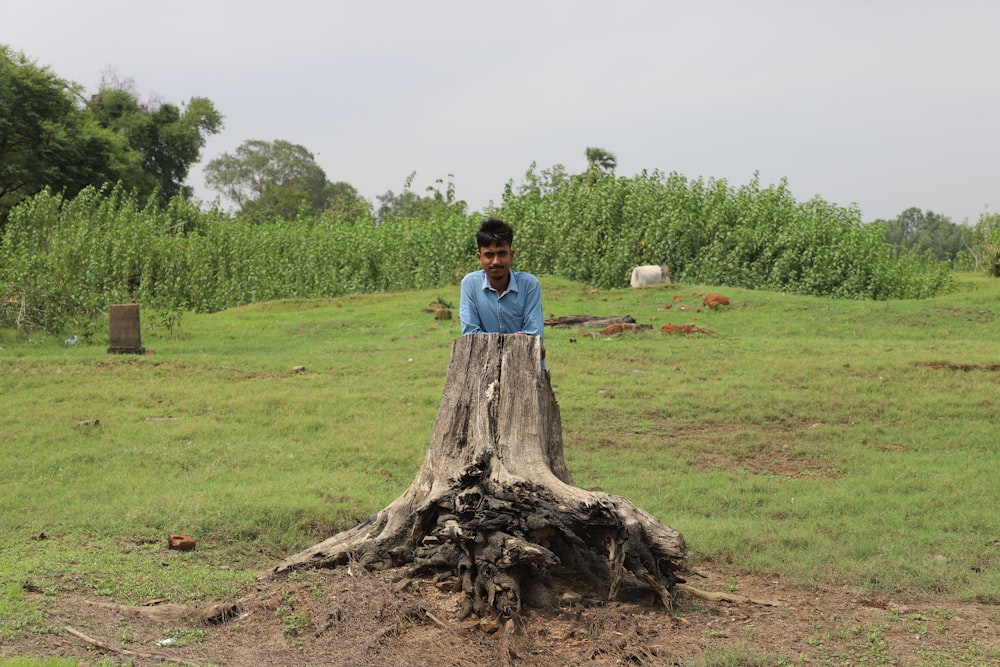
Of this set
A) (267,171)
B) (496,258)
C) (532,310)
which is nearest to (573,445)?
(532,310)

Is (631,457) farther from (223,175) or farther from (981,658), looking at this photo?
(223,175)

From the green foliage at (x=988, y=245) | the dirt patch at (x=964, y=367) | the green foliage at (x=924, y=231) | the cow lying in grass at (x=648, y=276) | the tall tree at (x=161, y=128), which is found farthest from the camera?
the green foliage at (x=924, y=231)

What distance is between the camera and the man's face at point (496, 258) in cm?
470

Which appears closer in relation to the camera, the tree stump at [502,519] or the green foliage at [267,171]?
the tree stump at [502,519]

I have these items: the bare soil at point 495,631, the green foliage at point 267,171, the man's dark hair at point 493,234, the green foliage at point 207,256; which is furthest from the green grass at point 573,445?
the green foliage at point 267,171

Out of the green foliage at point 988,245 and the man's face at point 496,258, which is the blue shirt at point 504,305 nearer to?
the man's face at point 496,258

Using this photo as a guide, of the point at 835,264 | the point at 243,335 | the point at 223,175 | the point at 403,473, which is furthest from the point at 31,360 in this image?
the point at 223,175

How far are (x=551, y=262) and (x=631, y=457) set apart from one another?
42.4 ft

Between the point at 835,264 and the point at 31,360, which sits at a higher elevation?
the point at 835,264

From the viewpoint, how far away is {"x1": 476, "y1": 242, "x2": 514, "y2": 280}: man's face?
15.4 ft

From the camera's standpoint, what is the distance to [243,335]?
14125 millimetres

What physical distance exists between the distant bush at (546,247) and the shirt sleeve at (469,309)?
40.4 ft

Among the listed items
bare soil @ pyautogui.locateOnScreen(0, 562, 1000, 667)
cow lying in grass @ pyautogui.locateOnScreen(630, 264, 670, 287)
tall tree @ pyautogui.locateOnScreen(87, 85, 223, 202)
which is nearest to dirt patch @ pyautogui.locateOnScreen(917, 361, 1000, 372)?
bare soil @ pyautogui.locateOnScreen(0, 562, 1000, 667)

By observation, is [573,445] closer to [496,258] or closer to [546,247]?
[496,258]
